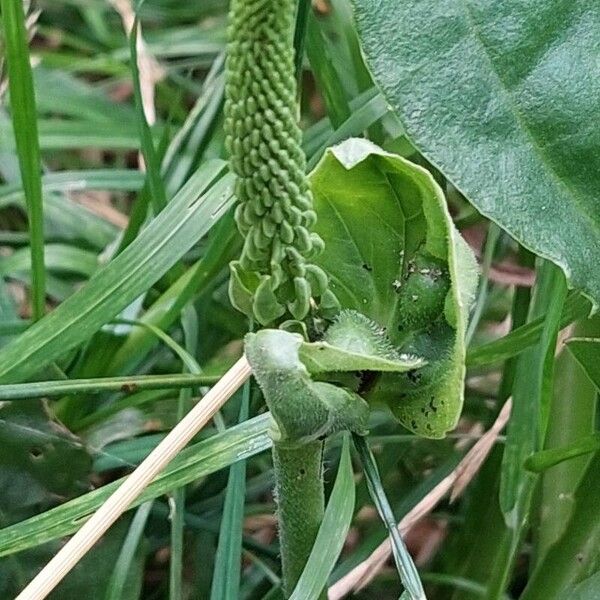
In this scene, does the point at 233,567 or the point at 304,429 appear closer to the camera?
the point at 304,429

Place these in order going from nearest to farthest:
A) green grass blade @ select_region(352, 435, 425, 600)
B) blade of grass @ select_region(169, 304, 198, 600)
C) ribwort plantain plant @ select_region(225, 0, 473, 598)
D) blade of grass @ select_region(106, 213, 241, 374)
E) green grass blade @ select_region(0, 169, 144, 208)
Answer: ribwort plantain plant @ select_region(225, 0, 473, 598) → green grass blade @ select_region(352, 435, 425, 600) → blade of grass @ select_region(169, 304, 198, 600) → blade of grass @ select_region(106, 213, 241, 374) → green grass blade @ select_region(0, 169, 144, 208)

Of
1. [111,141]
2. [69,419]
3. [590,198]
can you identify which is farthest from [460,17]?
[111,141]

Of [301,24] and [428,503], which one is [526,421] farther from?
[301,24]

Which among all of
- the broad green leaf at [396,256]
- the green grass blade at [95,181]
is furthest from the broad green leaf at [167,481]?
the green grass blade at [95,181]

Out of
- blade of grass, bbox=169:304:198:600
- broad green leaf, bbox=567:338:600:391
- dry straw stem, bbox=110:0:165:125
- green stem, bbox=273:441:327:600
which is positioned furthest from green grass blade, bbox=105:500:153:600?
dry straw stem, bbox=110:0:165:125

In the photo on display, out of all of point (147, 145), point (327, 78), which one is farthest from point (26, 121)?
point (327, 78)

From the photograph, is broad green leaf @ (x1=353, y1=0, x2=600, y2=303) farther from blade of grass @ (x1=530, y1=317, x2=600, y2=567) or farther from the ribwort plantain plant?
blade of grass @ (x1=530, y1=317, x2=600, y2=567)

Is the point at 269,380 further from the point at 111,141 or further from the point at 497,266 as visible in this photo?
the point at 111,141
